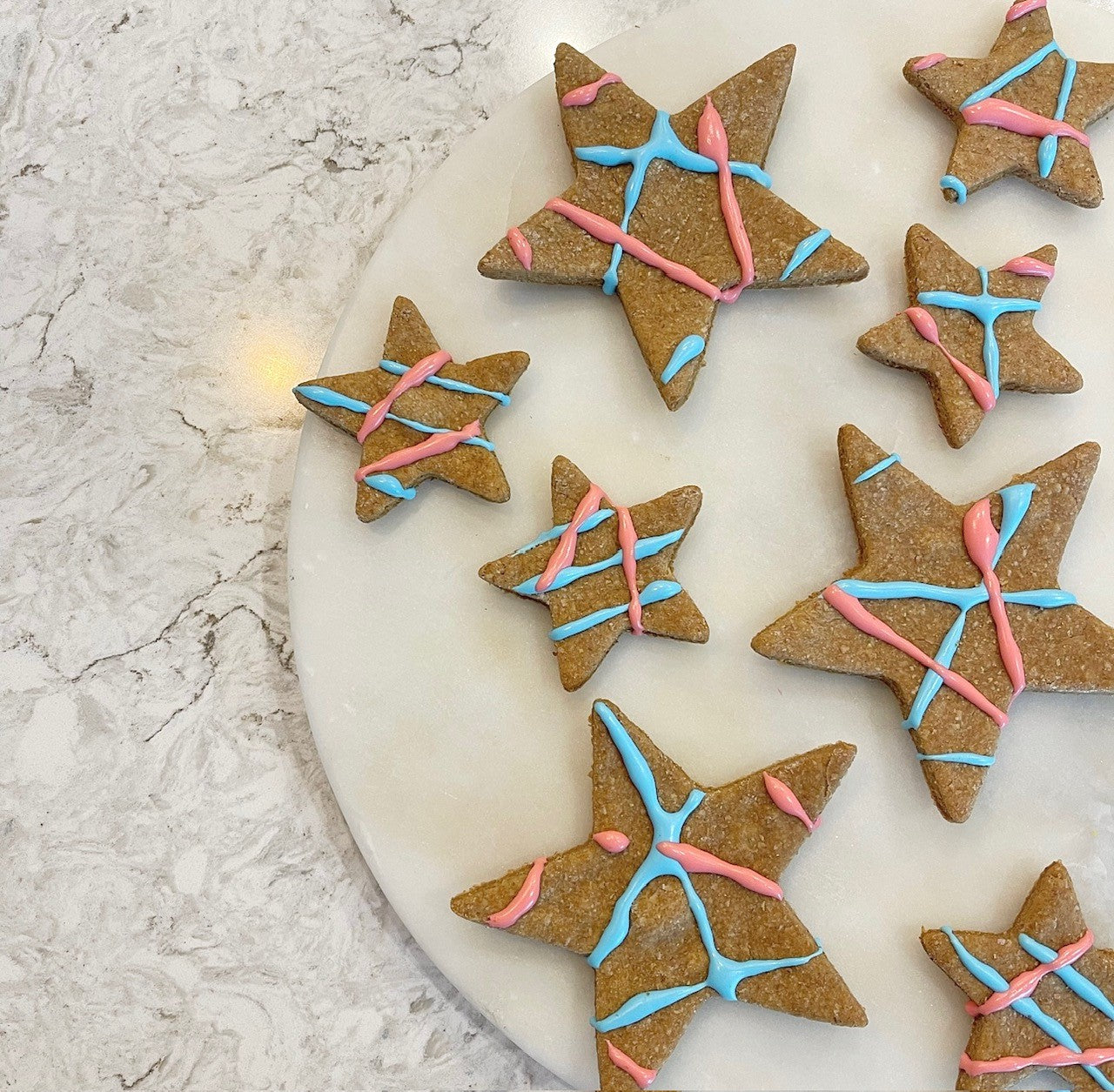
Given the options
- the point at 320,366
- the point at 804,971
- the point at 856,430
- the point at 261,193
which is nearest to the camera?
the point at 804,971

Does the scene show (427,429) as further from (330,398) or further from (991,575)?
(991,575)

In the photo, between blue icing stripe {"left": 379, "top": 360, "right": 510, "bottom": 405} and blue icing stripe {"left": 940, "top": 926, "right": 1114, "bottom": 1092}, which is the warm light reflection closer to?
blue icing stripe {"left": 379, "top": 360, "right": 510, "bottom": 405}

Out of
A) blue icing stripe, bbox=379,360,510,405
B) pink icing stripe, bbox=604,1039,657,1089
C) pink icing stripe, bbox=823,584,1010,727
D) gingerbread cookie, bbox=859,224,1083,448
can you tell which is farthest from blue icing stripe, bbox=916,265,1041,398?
pink icing stripe, bbox=604,1039,657,1089

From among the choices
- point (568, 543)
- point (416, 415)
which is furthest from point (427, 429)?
point (568, 543)

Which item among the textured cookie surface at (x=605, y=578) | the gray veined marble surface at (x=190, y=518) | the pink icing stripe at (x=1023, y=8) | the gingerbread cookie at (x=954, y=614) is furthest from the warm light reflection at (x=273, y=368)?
the pink icing stripe at (x=1023, y=8)

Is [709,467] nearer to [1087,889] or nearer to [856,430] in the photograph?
[856,430]

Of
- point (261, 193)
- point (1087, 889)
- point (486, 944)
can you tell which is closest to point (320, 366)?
point (261, 193)

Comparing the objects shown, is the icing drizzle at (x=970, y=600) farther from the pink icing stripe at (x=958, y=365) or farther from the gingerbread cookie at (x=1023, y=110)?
the gingerbread cookie at (x=1023, y=110)
